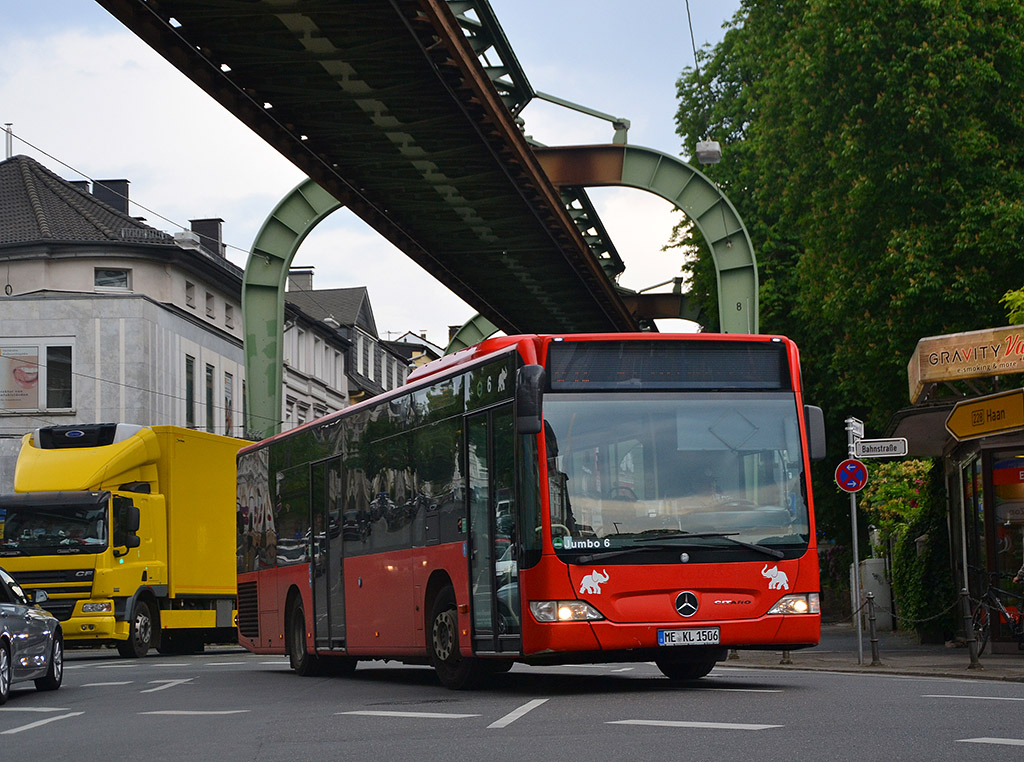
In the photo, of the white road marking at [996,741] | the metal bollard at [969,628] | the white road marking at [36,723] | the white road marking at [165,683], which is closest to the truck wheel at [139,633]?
the white road marking at [165,683]

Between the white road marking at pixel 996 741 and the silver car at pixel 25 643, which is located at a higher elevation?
the silver car at pixel 25 643

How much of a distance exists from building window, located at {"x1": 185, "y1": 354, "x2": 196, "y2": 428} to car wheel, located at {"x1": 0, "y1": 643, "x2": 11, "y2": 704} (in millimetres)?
41709

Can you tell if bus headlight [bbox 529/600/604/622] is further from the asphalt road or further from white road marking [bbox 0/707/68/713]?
white road marking [bbox 0/707/68/713]

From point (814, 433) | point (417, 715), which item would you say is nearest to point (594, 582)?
point (417, 715)

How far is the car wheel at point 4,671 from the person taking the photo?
16.9 m

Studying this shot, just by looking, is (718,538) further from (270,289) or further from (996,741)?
(270,289)

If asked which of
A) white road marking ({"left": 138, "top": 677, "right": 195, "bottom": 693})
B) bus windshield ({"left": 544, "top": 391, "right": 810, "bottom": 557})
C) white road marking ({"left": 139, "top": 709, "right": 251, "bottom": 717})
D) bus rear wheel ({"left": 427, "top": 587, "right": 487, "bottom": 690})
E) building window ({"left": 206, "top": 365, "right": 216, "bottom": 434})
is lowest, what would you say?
white road marking ({"left": 139, "top": 709, "right": 251, "bottom": 717})

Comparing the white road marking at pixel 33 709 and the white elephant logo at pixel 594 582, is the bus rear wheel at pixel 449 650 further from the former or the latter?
the white road marking at pixel 33 709

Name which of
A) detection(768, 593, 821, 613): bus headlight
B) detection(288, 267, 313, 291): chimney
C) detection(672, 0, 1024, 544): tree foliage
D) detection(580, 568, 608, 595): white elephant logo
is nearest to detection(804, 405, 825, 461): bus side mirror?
detection(768, 593, 821, 613): bus headlight

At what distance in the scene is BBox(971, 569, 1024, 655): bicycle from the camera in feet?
67.1

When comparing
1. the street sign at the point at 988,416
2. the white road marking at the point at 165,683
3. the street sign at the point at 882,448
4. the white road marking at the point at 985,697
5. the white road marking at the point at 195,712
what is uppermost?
the street sign at the point at 988,416

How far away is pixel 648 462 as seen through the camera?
1435 centimetres

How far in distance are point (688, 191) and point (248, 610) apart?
11.1 m

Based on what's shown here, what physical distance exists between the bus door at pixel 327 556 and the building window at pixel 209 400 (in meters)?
41.4
